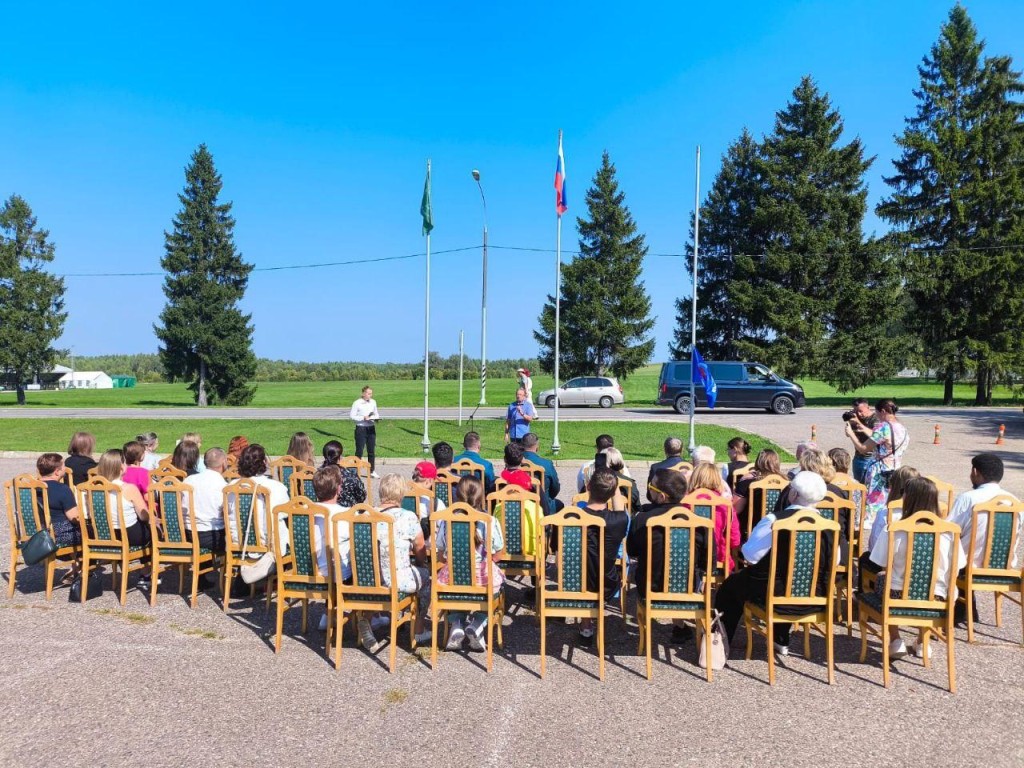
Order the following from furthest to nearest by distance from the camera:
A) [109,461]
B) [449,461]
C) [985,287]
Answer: [985,287] < [449,461] < [109,461]

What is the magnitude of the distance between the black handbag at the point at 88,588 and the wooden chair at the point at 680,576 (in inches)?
205

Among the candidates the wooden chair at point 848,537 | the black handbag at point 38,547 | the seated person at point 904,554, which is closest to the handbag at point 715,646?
the wooden chair at point 848,537

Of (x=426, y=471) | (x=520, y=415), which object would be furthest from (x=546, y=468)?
(x=520, y=415)

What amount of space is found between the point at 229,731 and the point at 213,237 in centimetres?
4642

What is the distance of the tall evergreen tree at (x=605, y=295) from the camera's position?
Result: 41281mm

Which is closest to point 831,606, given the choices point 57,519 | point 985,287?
point 57,519

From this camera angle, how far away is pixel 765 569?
4637 millimetres

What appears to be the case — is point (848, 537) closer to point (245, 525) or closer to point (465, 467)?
point (465, 467)

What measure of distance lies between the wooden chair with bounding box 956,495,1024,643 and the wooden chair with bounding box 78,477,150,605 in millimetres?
7000

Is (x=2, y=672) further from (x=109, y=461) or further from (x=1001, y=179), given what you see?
(x=1001, y=179)

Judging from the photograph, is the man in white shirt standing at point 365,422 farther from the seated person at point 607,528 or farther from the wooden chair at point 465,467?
the seated person at point 607,528

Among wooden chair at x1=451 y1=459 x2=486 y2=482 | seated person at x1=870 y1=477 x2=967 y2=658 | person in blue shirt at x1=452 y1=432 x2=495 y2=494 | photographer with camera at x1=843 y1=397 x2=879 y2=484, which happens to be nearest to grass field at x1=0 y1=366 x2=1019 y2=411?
photographer with camera at x1=843 y1=397 x2=879 y2=484

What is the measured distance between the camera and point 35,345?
41.3 metres

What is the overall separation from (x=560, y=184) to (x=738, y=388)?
15977 mm
